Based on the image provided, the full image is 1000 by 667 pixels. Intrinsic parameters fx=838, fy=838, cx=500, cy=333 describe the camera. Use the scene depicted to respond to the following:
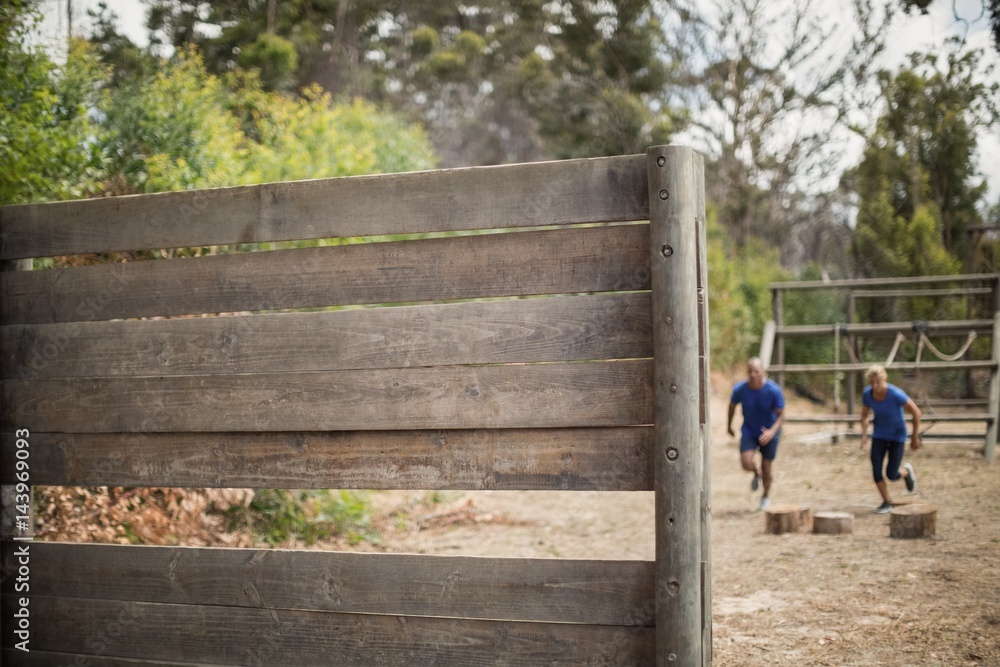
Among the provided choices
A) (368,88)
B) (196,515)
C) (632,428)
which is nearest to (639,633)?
(632,428)

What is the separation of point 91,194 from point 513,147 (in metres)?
32.5

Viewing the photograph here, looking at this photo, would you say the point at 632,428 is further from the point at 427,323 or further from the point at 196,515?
the point at 196,515

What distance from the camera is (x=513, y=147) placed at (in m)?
39.8

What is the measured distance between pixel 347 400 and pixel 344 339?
254 millimetres

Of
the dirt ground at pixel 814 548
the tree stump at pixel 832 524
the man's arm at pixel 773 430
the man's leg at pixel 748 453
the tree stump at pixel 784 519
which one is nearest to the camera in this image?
the dirt ground at pixel 814 548

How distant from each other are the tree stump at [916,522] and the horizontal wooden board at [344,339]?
636 cm

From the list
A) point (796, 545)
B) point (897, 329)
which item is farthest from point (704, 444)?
point (897, 329)

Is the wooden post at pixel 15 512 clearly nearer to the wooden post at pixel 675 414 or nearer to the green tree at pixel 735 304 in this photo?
the wooden post at pixel 675 414

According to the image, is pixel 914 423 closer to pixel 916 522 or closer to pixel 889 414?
pixel 889 414

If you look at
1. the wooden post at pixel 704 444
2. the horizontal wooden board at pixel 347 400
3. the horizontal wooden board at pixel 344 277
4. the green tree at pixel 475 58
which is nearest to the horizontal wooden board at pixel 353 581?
the wooden post at pixel 704 444

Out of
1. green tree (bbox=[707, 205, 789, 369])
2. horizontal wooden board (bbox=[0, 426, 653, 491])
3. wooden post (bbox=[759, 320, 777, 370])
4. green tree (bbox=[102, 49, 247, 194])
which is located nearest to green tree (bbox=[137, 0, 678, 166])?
green tree (bbox=[707, 205, 789, 369])

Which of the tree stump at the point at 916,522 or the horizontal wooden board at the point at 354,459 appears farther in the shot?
the tree stump at the point at 916,522

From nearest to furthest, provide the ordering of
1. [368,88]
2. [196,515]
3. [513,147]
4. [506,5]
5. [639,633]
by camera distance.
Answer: [639,633] < [196,515] < [368,88] < [506,5] < [513,147]

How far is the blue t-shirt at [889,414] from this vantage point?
9.38 m
